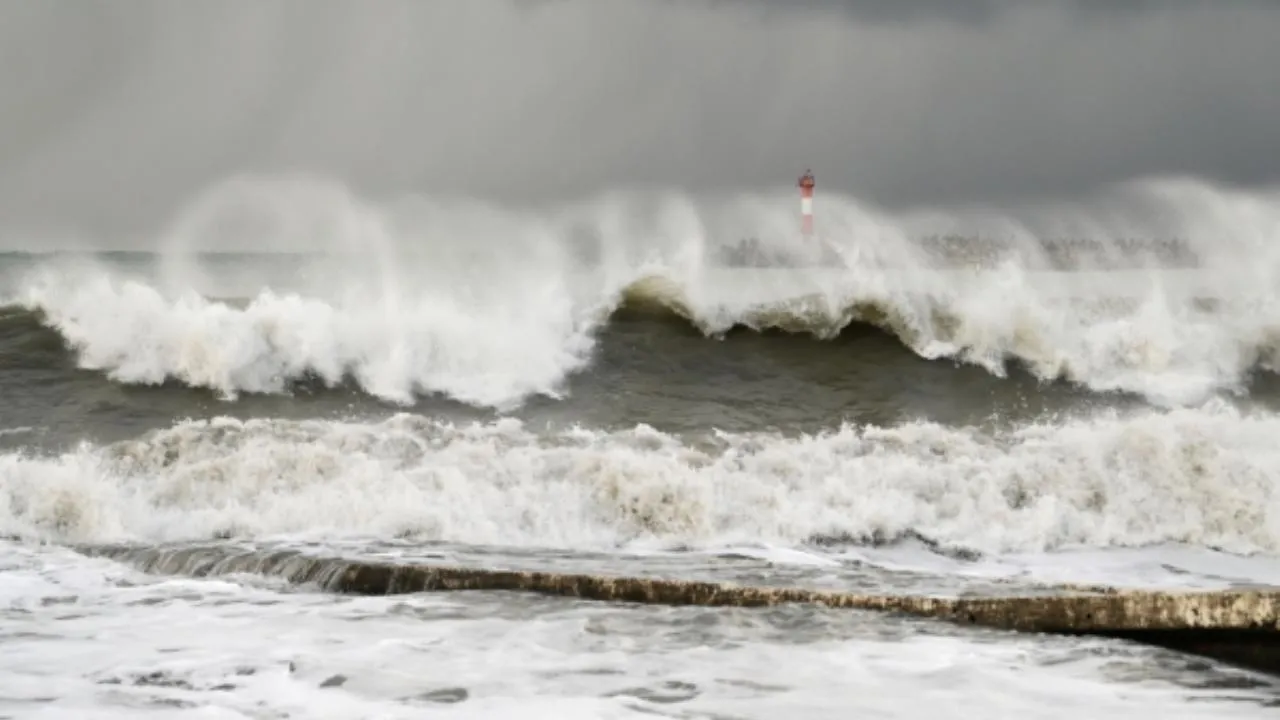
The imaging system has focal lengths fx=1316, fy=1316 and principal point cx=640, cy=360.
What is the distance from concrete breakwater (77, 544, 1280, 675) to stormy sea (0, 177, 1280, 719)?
0.15 metres

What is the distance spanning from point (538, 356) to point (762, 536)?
5244 millimetres

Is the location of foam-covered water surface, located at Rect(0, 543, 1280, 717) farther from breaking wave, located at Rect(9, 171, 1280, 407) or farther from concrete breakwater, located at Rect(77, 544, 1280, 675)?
breaking wave, located at Rect(9, 171, 1280, 407)

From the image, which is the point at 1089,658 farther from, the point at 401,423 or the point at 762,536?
the point at 401,423

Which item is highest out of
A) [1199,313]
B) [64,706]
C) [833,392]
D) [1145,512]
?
[1199,313]

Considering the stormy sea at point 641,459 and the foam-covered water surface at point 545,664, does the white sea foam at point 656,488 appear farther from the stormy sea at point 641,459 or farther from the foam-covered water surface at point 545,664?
the foam-covered water surface at point 545,664

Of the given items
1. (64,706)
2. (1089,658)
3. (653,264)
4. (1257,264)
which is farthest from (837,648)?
(1257,264)

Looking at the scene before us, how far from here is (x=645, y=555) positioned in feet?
31.5

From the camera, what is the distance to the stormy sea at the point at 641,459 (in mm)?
5812

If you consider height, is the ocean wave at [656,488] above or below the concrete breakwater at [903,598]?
above

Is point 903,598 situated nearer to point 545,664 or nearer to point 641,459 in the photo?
point 545,664

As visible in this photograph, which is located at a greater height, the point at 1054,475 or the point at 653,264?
the point at 653,264

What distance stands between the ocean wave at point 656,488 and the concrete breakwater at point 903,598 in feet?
6.41

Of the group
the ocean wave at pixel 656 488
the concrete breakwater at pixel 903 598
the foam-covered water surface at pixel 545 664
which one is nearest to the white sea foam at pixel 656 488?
the ocean wave at pixel 656 488

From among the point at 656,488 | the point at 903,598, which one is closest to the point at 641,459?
the point at 656,488
